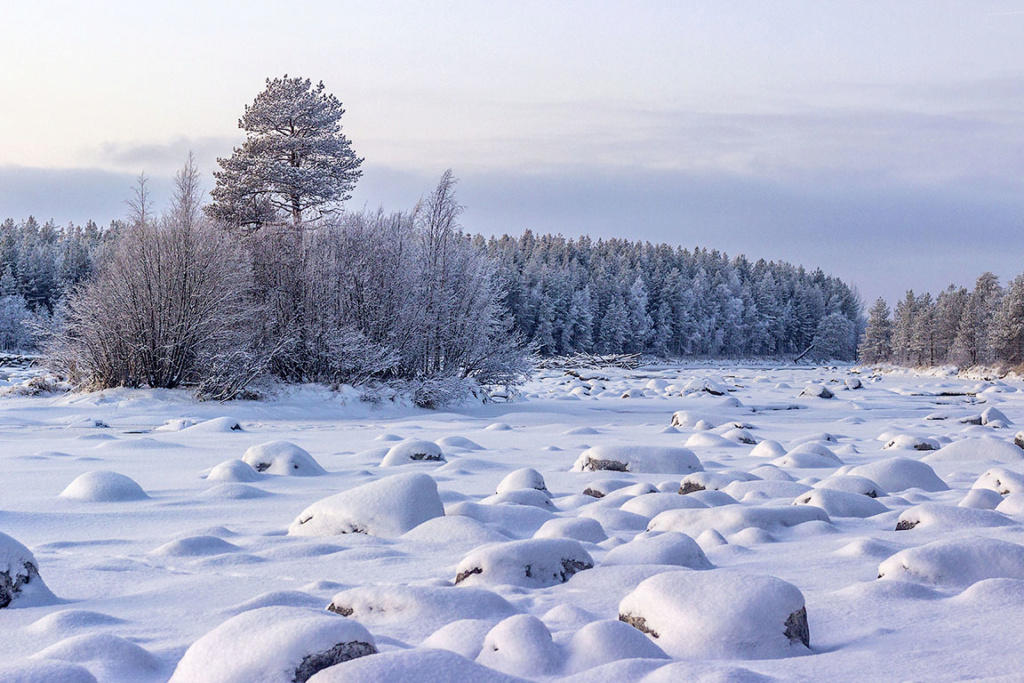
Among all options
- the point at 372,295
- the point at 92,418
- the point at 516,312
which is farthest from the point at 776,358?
the point at 92,418

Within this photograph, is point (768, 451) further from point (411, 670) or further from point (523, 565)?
point (411, 670)

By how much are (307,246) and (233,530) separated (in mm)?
14377

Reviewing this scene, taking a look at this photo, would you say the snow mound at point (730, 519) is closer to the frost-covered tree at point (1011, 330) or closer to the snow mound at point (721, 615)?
the snow mound at point (721, 615)

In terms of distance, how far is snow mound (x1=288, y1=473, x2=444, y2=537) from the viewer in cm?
421

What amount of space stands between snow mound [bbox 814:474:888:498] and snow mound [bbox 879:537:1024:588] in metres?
2.07

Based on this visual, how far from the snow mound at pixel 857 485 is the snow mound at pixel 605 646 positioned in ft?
11.1

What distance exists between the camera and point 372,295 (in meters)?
17.6

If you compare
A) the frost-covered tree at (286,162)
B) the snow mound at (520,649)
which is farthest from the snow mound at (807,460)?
the frost-covered tree at (286,162)

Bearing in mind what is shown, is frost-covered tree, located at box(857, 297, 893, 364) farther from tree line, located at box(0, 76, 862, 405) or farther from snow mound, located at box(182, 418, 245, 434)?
snow mound, located at box(182, 418, 245, 434)

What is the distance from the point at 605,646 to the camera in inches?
90.4

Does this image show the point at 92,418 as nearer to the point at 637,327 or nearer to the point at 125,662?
the point at 125,662

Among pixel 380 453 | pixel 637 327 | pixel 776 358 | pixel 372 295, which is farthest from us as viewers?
pixel 776 358

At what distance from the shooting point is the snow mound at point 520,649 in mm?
2234

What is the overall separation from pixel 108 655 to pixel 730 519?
9.85 ft
